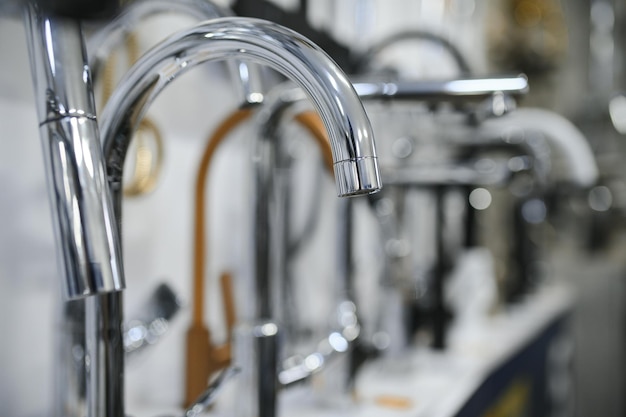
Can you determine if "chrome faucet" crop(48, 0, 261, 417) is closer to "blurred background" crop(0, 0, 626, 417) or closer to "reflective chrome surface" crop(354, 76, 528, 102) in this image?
"blurred background" crop(0, 0, 626, 417)

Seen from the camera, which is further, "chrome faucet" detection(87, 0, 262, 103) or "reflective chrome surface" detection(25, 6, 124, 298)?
"chrome faucet" detection(87, 0, 262, 103)

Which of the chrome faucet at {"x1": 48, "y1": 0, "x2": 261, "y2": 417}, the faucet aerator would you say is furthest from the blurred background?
the faucet aerator

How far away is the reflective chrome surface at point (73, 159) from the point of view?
23 centimetres

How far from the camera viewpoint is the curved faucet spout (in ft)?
0.84

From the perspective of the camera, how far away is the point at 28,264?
1.42 ft

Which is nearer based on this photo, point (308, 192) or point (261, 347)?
point (261, 347)

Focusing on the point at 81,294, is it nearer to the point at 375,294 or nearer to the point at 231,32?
the point at 231,32

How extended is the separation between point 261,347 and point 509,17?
5.20 ft

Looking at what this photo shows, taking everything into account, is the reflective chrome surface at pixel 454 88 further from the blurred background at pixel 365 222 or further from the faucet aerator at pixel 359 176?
the faucet aerator at pixel 359 176

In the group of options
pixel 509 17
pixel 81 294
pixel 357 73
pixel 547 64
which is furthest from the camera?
pixel 547 64

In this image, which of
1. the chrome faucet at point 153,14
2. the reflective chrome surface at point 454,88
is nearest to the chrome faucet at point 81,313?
the chrome faucet at point 153,14

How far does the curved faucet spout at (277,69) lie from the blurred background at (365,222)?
7 centimetres

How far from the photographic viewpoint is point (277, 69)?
28 centimetres

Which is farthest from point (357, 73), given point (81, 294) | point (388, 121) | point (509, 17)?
point (509, 17)
